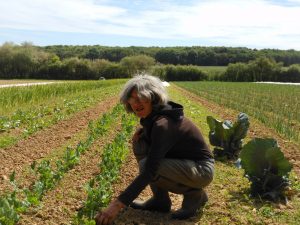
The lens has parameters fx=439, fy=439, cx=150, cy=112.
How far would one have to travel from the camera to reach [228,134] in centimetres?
698

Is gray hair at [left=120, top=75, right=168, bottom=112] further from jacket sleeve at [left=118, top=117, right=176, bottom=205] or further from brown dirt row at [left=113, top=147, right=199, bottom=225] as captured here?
brown dirt row at [left=113, top=147, right=199, bottom=225]

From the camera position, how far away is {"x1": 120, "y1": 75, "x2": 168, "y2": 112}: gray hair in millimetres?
3846

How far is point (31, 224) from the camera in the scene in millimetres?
3854

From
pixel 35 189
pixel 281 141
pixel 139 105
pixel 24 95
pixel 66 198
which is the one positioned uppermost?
pixel 139 105

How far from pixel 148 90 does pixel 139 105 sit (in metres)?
0.17

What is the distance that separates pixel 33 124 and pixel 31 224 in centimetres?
579

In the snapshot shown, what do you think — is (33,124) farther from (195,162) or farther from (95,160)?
(195,162)

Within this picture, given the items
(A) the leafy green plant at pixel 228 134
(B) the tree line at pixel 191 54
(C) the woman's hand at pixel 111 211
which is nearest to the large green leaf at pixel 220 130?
(A) the leafy green plant at pixel 228 134

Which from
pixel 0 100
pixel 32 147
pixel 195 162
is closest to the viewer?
pixel 195 162

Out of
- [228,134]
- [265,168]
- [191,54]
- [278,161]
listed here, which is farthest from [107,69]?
[278,161]

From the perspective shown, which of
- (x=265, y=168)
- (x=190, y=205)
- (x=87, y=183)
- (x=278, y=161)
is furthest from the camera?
(x=265, y=168)

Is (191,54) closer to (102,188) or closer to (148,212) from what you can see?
(148,212)

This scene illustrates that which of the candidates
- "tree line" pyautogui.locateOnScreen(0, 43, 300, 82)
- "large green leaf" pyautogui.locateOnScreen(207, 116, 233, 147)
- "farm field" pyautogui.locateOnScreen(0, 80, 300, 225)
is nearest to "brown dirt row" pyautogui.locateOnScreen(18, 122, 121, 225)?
"farm field" pyautogui.locateOnScreen(0, 80, 300, 225)

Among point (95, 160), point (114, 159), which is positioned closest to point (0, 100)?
point (95, 160)
